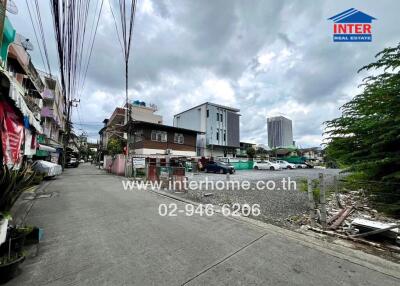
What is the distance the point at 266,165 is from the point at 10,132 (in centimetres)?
3039

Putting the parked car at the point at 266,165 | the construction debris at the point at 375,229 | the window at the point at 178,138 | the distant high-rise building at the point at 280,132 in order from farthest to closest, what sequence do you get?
the distant high-rise building at the point at 280,132 → the parked car at the point at 266,165 → the window at the point at 178,138 → the construction debris at the point at 375,229

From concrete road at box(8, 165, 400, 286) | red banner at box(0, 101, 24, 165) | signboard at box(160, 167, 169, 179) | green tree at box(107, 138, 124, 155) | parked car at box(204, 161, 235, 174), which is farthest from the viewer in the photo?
green tree at box(107, 138, 124, 155)

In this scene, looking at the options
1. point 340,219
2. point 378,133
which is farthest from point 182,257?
point 378,133

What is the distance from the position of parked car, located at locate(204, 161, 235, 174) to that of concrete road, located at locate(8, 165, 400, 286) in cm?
1690

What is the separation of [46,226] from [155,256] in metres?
3.47

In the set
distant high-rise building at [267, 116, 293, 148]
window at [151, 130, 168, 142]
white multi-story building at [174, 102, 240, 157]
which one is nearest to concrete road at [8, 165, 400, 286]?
window at [151, 130, 168, 142]

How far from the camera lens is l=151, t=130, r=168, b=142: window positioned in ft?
79.9

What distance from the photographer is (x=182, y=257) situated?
3246mm

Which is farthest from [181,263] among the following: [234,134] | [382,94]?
[234,134]

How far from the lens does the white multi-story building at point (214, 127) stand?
1334 inches

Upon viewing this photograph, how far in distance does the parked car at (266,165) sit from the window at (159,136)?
1621 cm

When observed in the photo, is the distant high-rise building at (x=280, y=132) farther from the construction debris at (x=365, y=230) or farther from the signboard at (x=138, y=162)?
the construction debris at (x=365, y=230)

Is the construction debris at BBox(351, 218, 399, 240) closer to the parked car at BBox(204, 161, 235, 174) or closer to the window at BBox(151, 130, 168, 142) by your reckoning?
the parked car at BBox(204, 161, 235, 174)

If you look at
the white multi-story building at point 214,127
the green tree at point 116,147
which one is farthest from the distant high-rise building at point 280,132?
the green tree at point 116,147
